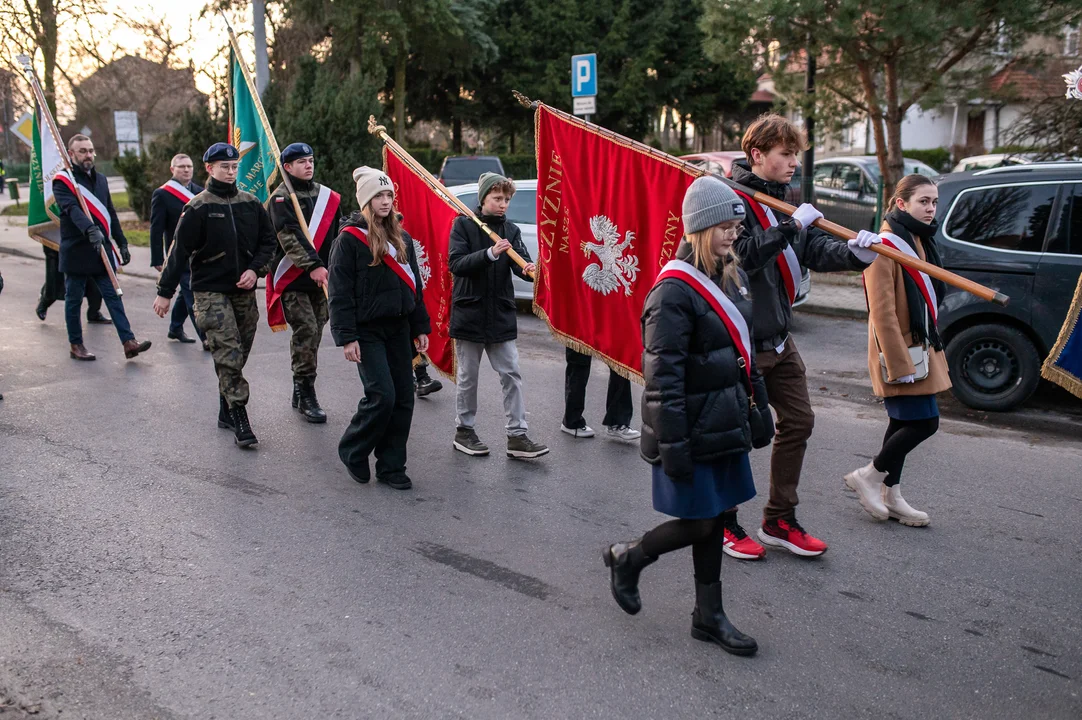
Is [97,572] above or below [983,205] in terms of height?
below

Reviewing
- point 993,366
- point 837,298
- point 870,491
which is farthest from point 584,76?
point 870,491

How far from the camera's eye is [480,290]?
20.4 ft

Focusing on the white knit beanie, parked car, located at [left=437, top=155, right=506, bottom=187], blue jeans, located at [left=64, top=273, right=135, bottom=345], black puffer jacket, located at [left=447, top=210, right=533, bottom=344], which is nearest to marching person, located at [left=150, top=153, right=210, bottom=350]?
blue jeans, located at [left=64, top=273, right=135, bottom=345]

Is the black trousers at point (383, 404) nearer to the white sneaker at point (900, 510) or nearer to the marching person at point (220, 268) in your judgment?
the marching person at point (220, 268)

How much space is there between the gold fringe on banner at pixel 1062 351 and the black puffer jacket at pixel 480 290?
2997 millimetres

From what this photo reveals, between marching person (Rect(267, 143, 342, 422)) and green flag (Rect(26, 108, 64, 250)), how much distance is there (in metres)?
3.53

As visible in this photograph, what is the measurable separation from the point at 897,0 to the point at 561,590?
1044 centimetres

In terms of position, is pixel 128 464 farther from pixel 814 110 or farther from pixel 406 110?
pixel 406 110

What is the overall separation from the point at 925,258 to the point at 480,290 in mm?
2631

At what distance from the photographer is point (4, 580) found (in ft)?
14.6

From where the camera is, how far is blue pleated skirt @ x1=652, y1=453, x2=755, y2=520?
3.70 meters

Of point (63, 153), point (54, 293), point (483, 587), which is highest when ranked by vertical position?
point (63, 153)

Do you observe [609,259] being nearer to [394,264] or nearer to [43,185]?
[394,264]

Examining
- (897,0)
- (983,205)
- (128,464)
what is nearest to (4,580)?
(128,464)
